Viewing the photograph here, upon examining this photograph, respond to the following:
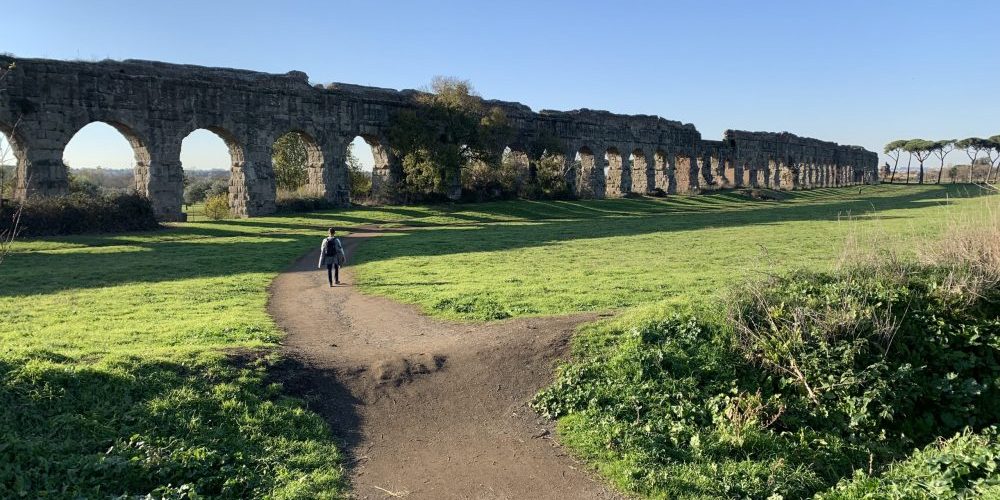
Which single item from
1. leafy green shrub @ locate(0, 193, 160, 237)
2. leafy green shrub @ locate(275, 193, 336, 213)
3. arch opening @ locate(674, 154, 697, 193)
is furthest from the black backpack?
arch opening @ locate(674, 154, 697, 193)

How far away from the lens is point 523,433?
595 centimetres

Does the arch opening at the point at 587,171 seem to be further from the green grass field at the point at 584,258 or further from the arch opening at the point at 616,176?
the green grass field at the point at 584,258

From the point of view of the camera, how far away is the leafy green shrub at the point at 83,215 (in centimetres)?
1697

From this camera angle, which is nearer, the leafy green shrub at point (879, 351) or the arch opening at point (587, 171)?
the leafy green shrub at point (879, 351)

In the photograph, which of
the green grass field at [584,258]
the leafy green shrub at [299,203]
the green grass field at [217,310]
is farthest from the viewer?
the leafy green shrub at [299,203]

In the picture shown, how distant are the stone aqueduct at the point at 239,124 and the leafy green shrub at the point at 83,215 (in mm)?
1083

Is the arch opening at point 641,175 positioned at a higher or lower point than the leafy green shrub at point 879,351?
higher

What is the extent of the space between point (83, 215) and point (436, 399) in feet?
52.3

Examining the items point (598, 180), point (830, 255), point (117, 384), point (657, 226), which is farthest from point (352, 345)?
point (598, 180)

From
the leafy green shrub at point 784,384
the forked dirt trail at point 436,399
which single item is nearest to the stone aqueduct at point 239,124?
the forked dirt trail at point 436,399

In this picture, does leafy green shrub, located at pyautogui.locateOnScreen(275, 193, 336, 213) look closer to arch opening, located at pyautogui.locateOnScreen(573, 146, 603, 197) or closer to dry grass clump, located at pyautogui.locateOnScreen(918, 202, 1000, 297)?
arch opening, located at pyautogui.locateOnScreen(573, 146, 603, 197)

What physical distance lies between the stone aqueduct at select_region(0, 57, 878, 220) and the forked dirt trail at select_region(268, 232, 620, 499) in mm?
5985

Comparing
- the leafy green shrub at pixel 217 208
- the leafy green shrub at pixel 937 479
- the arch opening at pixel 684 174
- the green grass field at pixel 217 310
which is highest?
the arch opening at pixel 684 174

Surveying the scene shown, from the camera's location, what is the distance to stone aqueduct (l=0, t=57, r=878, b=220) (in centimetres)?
1936
